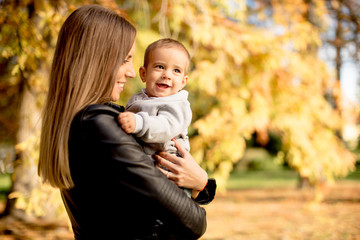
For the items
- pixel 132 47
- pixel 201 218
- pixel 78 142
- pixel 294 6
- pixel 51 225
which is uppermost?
pixel 294 6

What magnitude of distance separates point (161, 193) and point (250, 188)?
13.5 meters

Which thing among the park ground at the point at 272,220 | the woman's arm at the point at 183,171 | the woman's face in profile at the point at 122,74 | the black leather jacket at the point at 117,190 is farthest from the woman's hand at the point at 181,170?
the park ground at the point at 272,220

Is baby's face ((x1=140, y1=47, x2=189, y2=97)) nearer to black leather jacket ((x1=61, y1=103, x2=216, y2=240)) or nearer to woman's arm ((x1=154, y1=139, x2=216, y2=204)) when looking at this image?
woman's arm ((x1=154, y1=139, x2=216, y2=204))

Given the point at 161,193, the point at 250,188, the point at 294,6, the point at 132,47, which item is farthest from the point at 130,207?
the point at 250,188

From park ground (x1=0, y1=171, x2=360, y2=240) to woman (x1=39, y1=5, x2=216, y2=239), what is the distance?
17.5 feet

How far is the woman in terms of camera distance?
48.9 inches

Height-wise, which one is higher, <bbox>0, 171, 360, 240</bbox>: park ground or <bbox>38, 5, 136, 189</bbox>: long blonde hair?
<bbox>38, 5, 136, 189</bbox>: long blonde hair

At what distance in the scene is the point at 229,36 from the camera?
16.6 feet

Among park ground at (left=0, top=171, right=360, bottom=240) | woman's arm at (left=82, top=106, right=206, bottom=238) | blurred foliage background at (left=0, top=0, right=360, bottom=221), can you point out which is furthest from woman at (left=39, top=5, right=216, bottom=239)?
park ground at (left=0, top=171, right=360, bottom=240)

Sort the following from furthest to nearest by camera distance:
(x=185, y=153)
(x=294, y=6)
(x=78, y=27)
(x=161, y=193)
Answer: (x=294, y=6) → (x=185, y=153) → (x=78, y=27) → (x=161, y=193)

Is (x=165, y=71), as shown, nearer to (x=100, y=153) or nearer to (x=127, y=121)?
(x=127, y=121)

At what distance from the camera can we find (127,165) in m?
1.23

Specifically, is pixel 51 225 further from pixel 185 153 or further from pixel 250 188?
pixel 250 188

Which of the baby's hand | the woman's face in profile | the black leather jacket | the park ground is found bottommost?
the park ground
